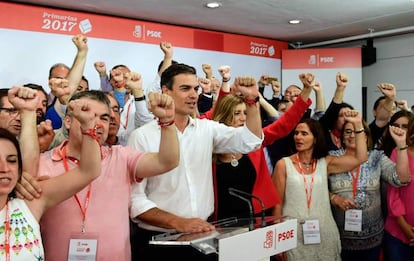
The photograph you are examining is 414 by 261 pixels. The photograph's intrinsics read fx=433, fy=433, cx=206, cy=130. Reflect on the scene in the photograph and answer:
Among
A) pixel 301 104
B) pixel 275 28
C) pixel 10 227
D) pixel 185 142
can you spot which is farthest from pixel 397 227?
pixel 275 28

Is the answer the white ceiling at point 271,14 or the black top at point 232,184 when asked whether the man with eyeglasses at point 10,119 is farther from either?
the white ceiling at point 271,14

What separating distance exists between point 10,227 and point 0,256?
98 mm

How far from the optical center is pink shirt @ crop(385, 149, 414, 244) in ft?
9.45

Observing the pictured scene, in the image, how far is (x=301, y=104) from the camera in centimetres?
251

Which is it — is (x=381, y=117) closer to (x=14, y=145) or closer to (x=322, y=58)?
(x=14, y=145)

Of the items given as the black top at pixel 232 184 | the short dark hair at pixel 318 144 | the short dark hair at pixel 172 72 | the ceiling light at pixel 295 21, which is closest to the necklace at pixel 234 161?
the black top at pixel 232 184

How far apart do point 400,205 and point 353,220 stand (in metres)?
0.39

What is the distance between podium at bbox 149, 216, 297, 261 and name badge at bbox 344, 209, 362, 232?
1.16m

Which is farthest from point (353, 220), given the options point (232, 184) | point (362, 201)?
point (232, 184)

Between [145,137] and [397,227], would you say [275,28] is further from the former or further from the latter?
[145,137]

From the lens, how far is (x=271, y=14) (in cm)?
571

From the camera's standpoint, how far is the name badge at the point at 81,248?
63.8 inches

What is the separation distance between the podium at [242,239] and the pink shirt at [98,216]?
0.26 m

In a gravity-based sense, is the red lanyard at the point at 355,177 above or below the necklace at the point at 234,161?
below
